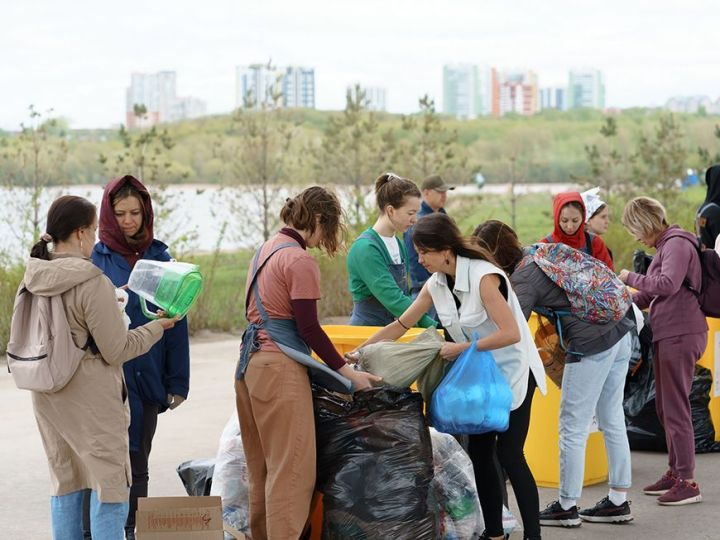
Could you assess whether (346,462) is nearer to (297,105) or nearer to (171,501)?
(171,501)

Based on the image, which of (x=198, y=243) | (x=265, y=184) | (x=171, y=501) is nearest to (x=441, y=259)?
(x=171, y=501)

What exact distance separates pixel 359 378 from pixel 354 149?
563 inches

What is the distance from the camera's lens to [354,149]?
18.9 m

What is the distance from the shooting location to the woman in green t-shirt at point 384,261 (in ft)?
20.4

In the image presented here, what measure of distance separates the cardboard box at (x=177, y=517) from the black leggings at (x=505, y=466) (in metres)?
1.19

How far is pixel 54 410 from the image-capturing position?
4.41m

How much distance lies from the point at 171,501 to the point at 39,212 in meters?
9.95

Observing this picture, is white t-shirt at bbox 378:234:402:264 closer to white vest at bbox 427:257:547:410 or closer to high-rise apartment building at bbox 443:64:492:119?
white vest at bbox 427:257:547:410

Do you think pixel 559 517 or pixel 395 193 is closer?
pixel 559 517

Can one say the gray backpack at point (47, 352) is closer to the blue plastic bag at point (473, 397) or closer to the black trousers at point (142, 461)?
the black trousers at point (142, 461)

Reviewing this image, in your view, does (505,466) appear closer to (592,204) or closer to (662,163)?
(592,204)

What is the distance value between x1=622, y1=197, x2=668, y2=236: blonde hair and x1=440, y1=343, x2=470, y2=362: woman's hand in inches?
68.3

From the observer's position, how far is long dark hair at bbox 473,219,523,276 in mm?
5379

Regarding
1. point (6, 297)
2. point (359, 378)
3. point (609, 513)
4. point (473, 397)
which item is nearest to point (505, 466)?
point (473, 397)
